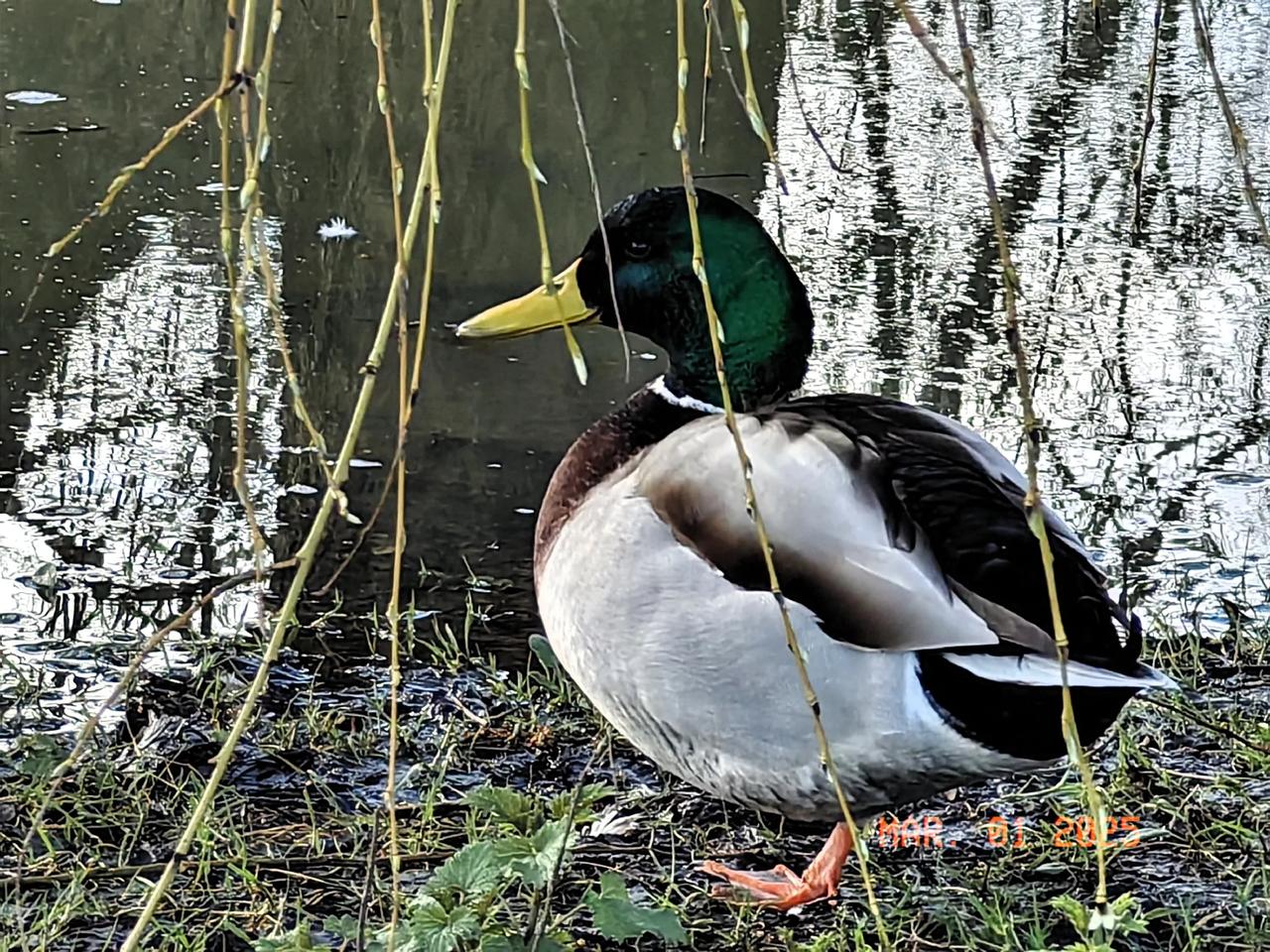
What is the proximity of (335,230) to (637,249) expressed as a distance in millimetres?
2849

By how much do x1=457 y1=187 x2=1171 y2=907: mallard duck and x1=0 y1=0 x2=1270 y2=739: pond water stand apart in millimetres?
475

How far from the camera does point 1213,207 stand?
5746mm

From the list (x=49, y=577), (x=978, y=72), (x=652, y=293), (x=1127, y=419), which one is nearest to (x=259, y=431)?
(x=49, y=577)

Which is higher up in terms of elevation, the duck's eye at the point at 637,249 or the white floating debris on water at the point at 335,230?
the duck's eye at the point at 637,249

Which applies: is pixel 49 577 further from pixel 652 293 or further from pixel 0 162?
pixel 0 162

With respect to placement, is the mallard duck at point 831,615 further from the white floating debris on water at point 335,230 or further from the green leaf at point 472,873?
the white floating debris on water at point 335,230

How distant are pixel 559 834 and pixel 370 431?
7.07 ft

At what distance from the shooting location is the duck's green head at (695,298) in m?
2.47

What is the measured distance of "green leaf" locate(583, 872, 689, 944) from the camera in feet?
6.42

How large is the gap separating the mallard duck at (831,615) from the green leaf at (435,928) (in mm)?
376

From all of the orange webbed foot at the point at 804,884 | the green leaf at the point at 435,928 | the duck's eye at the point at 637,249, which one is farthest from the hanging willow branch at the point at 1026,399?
the duck's eye at the point at 637,249

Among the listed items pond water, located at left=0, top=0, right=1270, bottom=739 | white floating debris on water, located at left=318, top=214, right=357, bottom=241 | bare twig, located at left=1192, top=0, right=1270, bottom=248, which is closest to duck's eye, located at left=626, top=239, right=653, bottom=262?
pond water, located at left=0, top=0, right=1270, bottom=739

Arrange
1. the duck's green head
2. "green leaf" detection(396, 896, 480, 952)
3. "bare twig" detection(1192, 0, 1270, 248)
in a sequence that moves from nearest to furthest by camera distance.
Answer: "bare twig" detection(1192, 0, 1270, 248), "green leaf" detection(396, 896, 480, 952), the duck's green head

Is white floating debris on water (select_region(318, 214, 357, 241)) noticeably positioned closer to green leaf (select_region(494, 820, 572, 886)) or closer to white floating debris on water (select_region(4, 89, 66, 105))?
white floating debris on water (select_region(4, 89, 66, 105))
